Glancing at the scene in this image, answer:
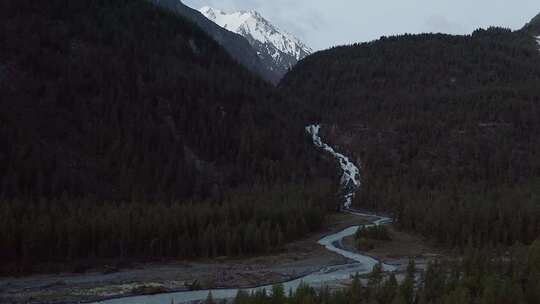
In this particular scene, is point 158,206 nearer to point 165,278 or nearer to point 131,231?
point 131,231

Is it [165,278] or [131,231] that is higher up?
[131,231]

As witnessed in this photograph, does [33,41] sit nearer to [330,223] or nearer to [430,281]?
[330,223]

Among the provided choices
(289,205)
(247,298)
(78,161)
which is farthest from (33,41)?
(247,298)

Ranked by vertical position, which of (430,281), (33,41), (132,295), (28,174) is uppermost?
(33,41)

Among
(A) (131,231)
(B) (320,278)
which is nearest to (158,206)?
(A) (131,231)

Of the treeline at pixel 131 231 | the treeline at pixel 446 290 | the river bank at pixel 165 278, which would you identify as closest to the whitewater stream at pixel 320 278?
the river bank at pixel 165 278

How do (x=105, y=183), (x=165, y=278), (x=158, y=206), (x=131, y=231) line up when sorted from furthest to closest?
(x=105, y=183), (x=158, y=206), (x=131, y=231), (x=165, y=278)
